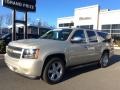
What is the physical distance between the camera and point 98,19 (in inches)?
1636

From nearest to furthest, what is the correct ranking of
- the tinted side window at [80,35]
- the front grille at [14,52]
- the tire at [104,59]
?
the front grille at [14,52] < the tinted side window at [80,35] < the tire at [104,59]

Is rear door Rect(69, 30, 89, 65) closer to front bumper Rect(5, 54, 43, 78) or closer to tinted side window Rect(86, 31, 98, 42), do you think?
tinted side window Rect(86, 31, 98, 42)

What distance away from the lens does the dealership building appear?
38625 millimetres

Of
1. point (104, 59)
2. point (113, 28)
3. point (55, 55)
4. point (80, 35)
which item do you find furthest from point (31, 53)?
point (113, 28)

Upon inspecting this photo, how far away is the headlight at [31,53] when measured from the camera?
6.55 m

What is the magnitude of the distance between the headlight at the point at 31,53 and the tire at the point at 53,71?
0.59 metres

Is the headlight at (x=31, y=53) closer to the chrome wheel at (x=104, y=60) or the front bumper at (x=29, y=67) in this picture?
the front bumper at (x=29, y=67)

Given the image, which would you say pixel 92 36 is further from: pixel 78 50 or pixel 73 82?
pixel 73 82

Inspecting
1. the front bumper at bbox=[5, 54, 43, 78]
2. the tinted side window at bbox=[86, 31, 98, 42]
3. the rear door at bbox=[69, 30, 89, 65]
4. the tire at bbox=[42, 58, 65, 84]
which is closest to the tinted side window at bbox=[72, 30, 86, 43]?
the rear door at bbox=[69, 30, 89, 65]

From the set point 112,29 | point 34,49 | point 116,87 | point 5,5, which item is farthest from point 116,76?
point 112,29

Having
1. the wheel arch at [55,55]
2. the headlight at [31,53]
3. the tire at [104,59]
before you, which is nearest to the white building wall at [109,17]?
the tire at [104,59]

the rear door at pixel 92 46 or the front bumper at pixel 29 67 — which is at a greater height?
the rear door at pixel 92 46

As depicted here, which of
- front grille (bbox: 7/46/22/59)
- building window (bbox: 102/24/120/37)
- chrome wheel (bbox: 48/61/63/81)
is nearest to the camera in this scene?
front grille (bbox: 7/46/22/59)

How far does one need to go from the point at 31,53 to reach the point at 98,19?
1428 inches
